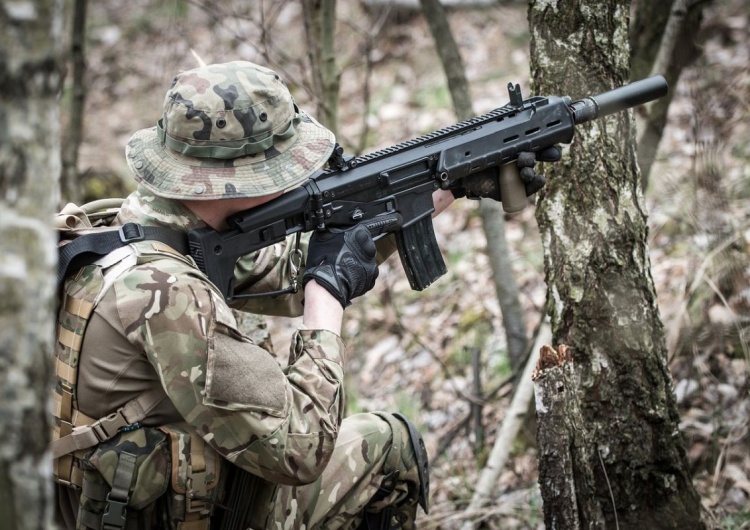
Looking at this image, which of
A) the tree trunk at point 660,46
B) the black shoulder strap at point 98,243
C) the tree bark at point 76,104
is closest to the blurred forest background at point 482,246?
the tree bark at point 76,104

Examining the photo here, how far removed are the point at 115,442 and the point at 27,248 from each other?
137cm

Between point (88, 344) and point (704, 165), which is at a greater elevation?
point (704, 165)

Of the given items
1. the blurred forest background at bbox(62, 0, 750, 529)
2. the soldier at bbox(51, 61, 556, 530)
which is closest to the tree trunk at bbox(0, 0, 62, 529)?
the soldier at bbox(51, 61, 556, 530)

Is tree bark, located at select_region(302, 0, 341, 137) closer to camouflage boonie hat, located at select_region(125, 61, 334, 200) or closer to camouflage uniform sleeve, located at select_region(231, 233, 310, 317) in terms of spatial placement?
camouflage uniform sleeve, located at select_region(231, 233, 310, 317)

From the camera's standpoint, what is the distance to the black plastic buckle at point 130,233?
2527 mm

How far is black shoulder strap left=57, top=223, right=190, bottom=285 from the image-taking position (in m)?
2.47

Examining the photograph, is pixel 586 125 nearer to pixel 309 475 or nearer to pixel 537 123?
pixel 537 123

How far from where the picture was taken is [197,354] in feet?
7.72

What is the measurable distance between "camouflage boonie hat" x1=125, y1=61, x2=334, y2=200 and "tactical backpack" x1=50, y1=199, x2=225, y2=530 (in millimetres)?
226

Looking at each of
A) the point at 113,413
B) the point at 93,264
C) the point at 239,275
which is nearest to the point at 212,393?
the point at 113,413

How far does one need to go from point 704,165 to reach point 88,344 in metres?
3.42

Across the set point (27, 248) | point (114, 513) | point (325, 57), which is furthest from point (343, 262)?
point (325, 57)

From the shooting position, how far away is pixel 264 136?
264 cm

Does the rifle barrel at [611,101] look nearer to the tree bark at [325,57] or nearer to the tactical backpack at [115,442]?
the tactical backpack at [115,442]
